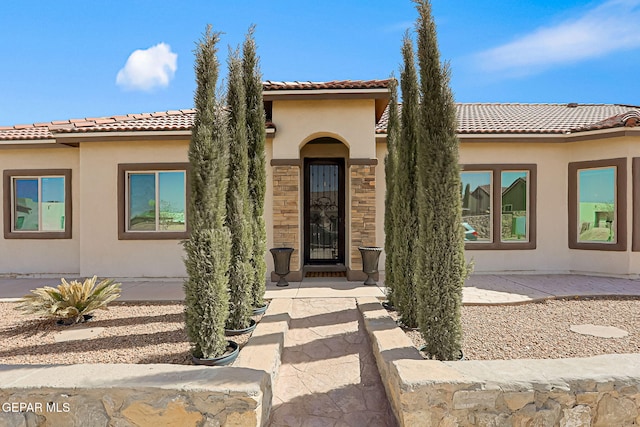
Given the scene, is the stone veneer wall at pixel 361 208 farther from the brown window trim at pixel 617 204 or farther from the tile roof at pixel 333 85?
the brown window trim at pixel 617 204

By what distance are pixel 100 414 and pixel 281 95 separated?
707 cm

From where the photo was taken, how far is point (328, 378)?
12.3 feet

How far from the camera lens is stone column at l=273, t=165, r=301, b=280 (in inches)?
322

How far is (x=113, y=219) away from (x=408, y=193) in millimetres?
7774

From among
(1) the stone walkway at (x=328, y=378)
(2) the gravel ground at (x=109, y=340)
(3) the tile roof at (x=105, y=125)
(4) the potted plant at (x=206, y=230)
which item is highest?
(3) the tile roof at (x=105, y=125)

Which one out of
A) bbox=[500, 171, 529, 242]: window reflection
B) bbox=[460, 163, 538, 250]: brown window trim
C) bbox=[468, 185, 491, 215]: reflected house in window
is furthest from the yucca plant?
bbox=[500, 171, 529, 242]: window reflection

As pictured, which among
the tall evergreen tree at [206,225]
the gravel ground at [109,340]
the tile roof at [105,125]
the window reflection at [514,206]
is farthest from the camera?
the window reflection at [514,206]

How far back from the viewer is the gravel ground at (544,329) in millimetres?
4203

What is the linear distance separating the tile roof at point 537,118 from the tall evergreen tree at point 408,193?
3.71 meters

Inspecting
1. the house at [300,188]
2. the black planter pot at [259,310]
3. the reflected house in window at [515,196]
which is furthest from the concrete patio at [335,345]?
the reflected house in window at [515,196]

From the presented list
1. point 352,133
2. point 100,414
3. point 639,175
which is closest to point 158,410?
point 100,414

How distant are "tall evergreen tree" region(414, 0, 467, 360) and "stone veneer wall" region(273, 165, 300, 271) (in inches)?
192

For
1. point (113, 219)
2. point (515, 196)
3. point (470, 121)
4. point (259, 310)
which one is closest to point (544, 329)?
point (259, 310)

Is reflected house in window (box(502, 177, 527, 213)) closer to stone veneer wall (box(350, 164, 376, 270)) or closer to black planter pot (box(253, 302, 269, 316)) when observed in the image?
stone veneer wall (box(350, 164, 376, 270))
